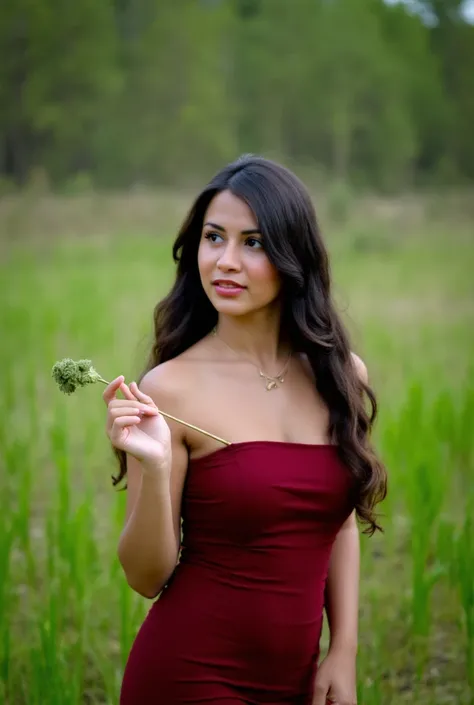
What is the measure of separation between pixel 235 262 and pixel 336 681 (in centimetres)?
60

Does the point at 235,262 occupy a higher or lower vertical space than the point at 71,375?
higher

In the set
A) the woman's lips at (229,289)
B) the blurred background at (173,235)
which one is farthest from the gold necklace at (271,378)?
the blurred background at (173,235)

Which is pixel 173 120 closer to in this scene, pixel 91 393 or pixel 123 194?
pixel 123 194

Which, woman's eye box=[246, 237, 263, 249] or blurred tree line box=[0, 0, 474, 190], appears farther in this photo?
blurred tree line box=[0, 0, 474, 190]

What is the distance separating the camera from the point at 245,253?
1293mm

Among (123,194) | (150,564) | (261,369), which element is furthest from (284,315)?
(123,194)

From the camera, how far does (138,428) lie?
1167 mm

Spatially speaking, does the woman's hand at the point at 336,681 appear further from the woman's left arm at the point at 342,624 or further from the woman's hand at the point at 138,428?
the woman's hand at the point at 138,428

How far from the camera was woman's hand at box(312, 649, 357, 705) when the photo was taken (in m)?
1.31

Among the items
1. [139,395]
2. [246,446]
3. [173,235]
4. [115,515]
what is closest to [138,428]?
[139,395]

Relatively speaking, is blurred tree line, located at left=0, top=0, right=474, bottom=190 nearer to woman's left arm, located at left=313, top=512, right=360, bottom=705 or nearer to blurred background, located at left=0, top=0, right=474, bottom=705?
blurred background, located at left=0, top=0, right=474, bottom=705

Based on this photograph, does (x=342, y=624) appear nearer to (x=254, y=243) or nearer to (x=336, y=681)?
(x=336, y=681)

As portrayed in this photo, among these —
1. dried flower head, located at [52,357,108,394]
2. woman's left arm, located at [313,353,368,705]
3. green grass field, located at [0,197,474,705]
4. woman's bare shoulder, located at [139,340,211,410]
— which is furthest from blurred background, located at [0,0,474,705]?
dried flower head, located at [52,357,108,394]

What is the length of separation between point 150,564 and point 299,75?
11.0 metres
